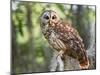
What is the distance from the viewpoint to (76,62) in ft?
9.23

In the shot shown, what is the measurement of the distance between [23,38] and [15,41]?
97 millimetres

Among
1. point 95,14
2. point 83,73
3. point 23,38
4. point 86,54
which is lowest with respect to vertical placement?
point 83,73

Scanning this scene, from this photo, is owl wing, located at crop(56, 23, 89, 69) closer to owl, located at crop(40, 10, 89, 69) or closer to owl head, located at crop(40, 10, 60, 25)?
owl, located at crop(40, 10, 89, 69)

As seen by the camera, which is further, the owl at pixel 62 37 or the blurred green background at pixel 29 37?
the owl at pixel 62 37

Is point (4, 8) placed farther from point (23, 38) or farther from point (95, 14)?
point (95, 14)

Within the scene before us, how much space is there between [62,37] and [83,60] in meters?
0.40

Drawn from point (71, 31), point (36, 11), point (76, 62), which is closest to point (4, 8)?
point (36, 11)

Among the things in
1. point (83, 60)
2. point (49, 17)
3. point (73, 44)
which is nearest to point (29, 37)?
point (49, 17)

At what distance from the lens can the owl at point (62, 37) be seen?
8.80 feet

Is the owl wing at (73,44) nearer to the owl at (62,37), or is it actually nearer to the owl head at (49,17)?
the owl at (62,37)

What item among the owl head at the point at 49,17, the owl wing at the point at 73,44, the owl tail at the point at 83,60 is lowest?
the owl tail at the point at 83,60

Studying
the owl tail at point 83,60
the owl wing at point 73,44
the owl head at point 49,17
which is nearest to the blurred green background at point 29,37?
the owl head at point 49,17

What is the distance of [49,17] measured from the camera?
2.70m

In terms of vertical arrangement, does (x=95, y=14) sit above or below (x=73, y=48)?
above
